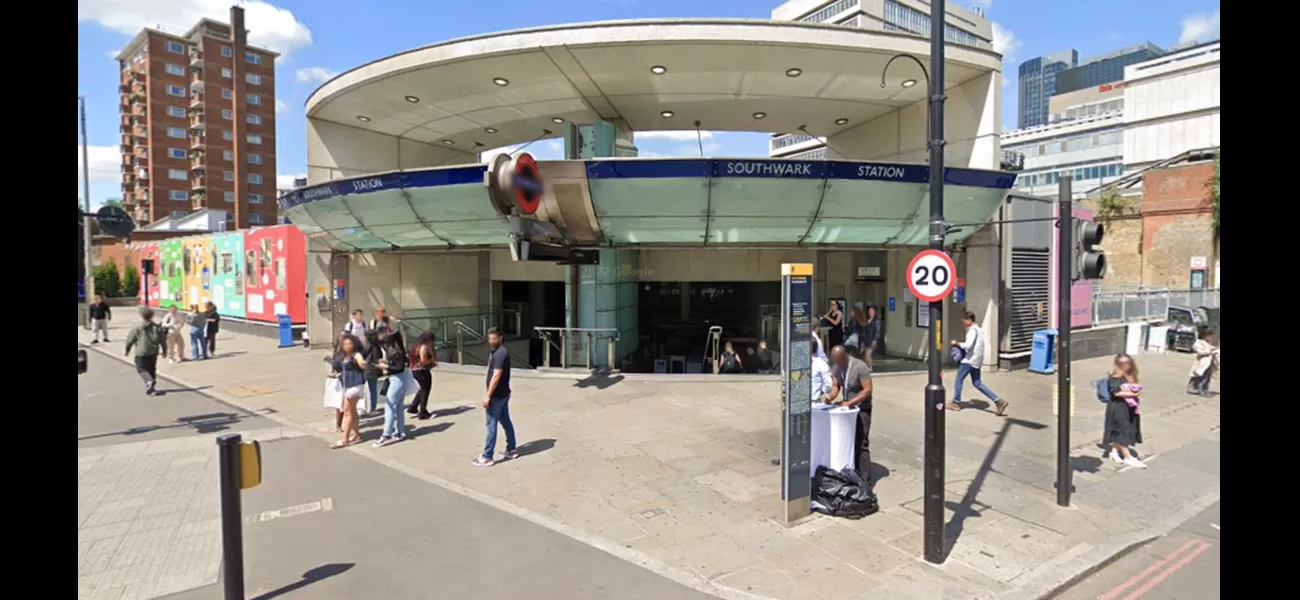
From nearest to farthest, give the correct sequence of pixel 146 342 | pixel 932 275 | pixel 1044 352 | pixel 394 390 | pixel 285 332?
1. pixel 932 275
2. pixel 394 390
3. pixel 146 342
4. pixel 1044 352
5. pixel 285 332

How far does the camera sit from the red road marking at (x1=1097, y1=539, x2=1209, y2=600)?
14.6 feet

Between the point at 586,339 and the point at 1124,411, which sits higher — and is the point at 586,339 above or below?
above

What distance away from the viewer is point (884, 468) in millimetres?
6984

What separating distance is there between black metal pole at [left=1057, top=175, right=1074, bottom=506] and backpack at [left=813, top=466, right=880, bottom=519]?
6.63 ft

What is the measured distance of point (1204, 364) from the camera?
37.4ft

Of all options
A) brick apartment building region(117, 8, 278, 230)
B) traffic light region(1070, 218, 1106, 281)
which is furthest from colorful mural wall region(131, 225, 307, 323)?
brick apartment building region(117, 8, 278, 230)

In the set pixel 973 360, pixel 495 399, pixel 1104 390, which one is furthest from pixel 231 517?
pixel 973 360

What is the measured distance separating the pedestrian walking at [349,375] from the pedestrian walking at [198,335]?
11.0 metres

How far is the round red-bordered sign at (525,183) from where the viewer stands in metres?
9.05

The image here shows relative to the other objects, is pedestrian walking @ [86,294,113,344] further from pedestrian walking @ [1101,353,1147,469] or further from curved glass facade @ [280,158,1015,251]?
pedestrian walking @ [1101,353,1147,469]

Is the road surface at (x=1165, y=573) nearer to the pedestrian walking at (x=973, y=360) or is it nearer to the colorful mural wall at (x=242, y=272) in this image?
the pedestrian walking at (x=973, y=360)

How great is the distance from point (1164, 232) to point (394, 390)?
3667cm

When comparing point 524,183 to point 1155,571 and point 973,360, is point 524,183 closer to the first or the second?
point 973,360
